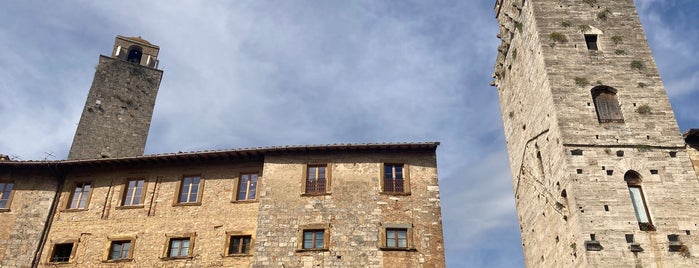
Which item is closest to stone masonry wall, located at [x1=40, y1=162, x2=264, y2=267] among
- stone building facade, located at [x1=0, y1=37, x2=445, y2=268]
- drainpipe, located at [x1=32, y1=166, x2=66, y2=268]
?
stone building facade, located at [x1=0, y1=37, x2=445, y2=268]

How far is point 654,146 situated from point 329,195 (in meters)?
11.5

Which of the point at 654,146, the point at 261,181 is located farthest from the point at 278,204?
the point at 654,146

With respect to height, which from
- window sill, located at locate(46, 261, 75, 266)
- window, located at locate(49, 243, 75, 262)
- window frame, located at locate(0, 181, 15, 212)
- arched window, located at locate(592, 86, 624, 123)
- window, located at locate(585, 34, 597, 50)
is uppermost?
window, located at locate(585, 34, 597, 50)

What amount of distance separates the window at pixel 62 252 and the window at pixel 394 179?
40.7 feet

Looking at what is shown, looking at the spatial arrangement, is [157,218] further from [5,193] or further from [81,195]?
[5,193]

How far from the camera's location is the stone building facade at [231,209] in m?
20.3

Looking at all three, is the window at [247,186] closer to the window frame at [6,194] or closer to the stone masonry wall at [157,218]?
the stone masonry wall at [157,218]

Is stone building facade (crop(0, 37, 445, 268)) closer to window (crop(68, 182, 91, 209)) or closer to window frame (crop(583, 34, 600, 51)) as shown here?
window (crop(68, 182, 91, 209))

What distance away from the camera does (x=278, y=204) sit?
2125 centimetres

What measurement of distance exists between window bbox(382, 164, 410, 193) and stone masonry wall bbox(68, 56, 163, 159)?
59.3 ft

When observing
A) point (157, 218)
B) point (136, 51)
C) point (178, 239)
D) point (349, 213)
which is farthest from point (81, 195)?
point (136, 51)

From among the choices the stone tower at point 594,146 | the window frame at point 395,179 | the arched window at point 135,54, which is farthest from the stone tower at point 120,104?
the stone tower at point 594,146

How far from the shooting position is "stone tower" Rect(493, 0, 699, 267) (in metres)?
17.2

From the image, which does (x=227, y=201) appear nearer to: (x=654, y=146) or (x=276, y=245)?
(x=276, y=245)
